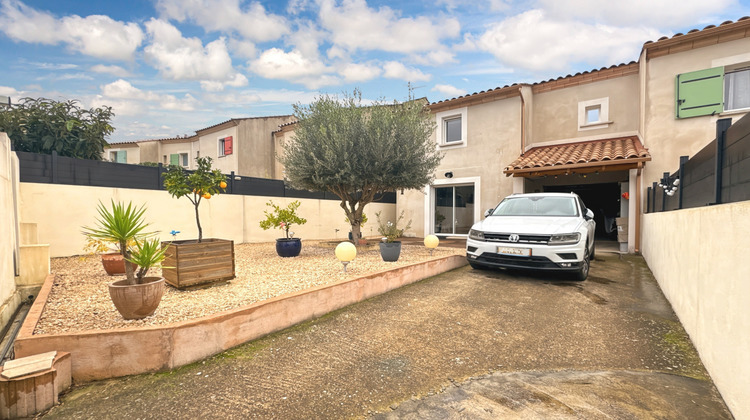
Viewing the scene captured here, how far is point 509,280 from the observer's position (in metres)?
6.03

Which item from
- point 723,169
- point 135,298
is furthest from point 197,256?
point 723,169

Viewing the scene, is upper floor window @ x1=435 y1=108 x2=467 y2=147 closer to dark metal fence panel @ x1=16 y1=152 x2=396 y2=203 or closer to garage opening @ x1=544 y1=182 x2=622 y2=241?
garage opening @ x1=544 y1=182 x2=622 y2=241

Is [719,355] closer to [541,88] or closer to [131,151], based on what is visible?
[541,88]

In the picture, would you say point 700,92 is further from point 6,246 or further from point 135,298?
point 6,246

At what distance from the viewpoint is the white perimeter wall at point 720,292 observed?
76.6 inches

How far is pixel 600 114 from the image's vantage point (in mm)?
10789

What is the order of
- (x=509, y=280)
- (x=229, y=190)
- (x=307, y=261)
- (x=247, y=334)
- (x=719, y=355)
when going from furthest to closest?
(x=229, y=190)
(x=307, y=261)
(x=509, y=280)
(x=247, y=334)
(x=719, y=355)

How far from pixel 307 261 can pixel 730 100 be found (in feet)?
40.1

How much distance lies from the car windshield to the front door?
5.11 metres

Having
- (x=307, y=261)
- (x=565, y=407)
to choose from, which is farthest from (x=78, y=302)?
(x=565, y=407)

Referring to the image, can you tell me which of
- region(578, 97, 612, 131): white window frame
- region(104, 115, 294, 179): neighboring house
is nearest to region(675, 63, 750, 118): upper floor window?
region(578, 97, 612, 131): white window frame

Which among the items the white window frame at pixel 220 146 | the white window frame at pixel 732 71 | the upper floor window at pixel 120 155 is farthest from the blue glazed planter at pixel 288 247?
the upper floor window at pixel 120 155

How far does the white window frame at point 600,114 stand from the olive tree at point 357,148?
640cm

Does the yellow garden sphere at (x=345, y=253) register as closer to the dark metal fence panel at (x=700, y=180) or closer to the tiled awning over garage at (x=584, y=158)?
the dark metal fence panel at (x=700, y=180)
